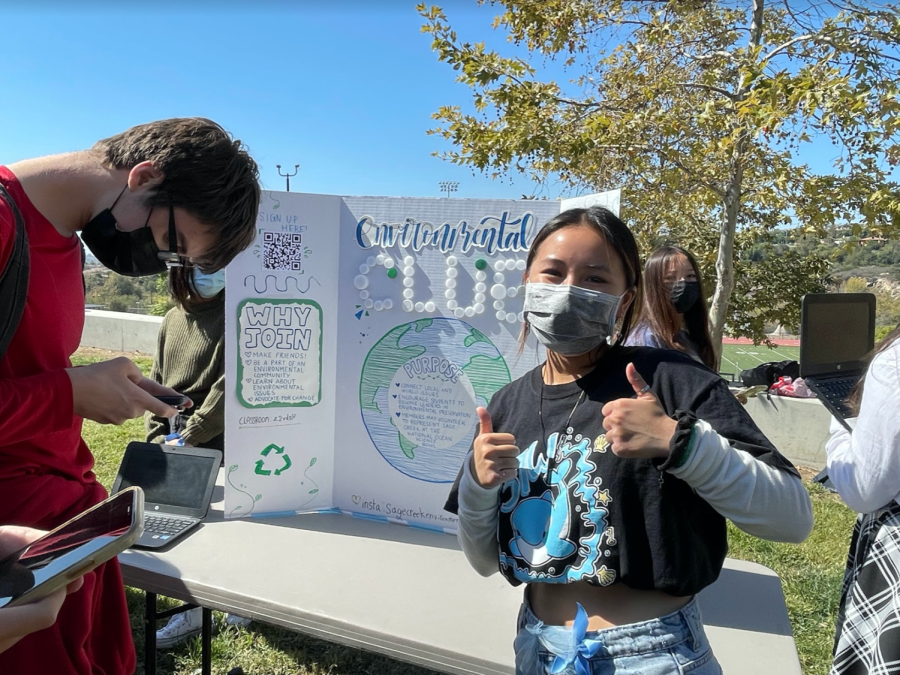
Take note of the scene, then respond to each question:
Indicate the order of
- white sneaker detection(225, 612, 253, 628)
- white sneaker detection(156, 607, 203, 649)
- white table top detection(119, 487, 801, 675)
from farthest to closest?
white sneaker detection(225, 612, 253, 628) < white sneaker detection(156, 607, 203, 649) < white table top detection(119, 487, 801, 675)

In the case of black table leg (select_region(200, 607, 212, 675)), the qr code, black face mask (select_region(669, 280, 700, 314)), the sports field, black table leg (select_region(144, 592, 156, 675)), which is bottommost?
black table leg (select_region(200, 607, 212, 675))

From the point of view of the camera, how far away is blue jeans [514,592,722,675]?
1.12 metres

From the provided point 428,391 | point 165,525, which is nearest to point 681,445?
point 428,391

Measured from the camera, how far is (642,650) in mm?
1127

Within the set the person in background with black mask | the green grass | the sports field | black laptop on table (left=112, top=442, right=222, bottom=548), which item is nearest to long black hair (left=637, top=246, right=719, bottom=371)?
the person in background with black mask

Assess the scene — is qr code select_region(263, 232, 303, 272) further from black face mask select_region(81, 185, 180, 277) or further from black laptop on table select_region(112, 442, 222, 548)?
black face mask select_region(81, 185, 180, 277)

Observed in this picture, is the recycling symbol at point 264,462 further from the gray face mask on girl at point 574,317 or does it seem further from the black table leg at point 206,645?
the gray face mask on girl at point 574,317

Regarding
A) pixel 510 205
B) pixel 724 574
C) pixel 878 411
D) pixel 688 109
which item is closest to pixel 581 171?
pixel 688 109

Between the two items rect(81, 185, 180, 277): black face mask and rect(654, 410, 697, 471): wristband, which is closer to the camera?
rect(654, 410, 697, 471): wristband

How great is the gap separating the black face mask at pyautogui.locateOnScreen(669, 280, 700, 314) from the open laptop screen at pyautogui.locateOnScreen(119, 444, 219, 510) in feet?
7.80

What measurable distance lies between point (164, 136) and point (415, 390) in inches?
55.7

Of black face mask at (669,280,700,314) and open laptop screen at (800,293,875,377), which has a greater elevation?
black face mask at (669,280,700,314)

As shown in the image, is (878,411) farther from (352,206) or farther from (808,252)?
(808,252)

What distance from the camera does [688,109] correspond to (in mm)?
5020
